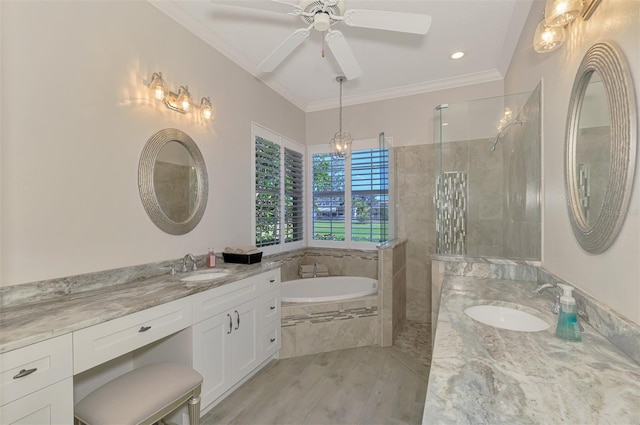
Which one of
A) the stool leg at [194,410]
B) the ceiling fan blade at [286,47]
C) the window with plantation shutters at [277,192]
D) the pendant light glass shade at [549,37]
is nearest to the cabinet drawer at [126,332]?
the stool leg at [194,410]

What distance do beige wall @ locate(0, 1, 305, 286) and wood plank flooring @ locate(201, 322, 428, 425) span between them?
1219 millimetres

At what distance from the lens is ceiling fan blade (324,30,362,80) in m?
1.74

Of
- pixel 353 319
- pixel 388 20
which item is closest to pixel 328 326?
pixel 353 319

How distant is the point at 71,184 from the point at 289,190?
2412 mm

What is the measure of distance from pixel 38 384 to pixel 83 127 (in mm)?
1344

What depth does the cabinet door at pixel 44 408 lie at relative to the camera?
1004 millimetres

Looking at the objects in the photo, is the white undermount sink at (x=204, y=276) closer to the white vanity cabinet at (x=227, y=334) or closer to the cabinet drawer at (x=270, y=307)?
the white vanity cabinet at (x=227, y=334)

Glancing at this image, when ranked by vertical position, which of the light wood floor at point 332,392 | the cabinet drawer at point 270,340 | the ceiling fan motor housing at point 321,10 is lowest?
the light wood floor at point 332,392

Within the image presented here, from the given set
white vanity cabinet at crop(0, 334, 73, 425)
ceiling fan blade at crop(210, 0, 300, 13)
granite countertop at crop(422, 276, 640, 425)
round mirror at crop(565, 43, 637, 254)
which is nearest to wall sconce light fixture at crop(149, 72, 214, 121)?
ceiling fan blade at crop(210, 0, 300, 13)

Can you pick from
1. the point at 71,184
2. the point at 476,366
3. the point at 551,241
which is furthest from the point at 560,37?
the point at 71,184

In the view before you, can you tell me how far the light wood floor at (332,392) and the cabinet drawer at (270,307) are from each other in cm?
44

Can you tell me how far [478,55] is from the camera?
2.90m

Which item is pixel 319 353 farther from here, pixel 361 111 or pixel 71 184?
pixel 361 111

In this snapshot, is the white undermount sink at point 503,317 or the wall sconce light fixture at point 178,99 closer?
the white undermount sink at point 503,317
